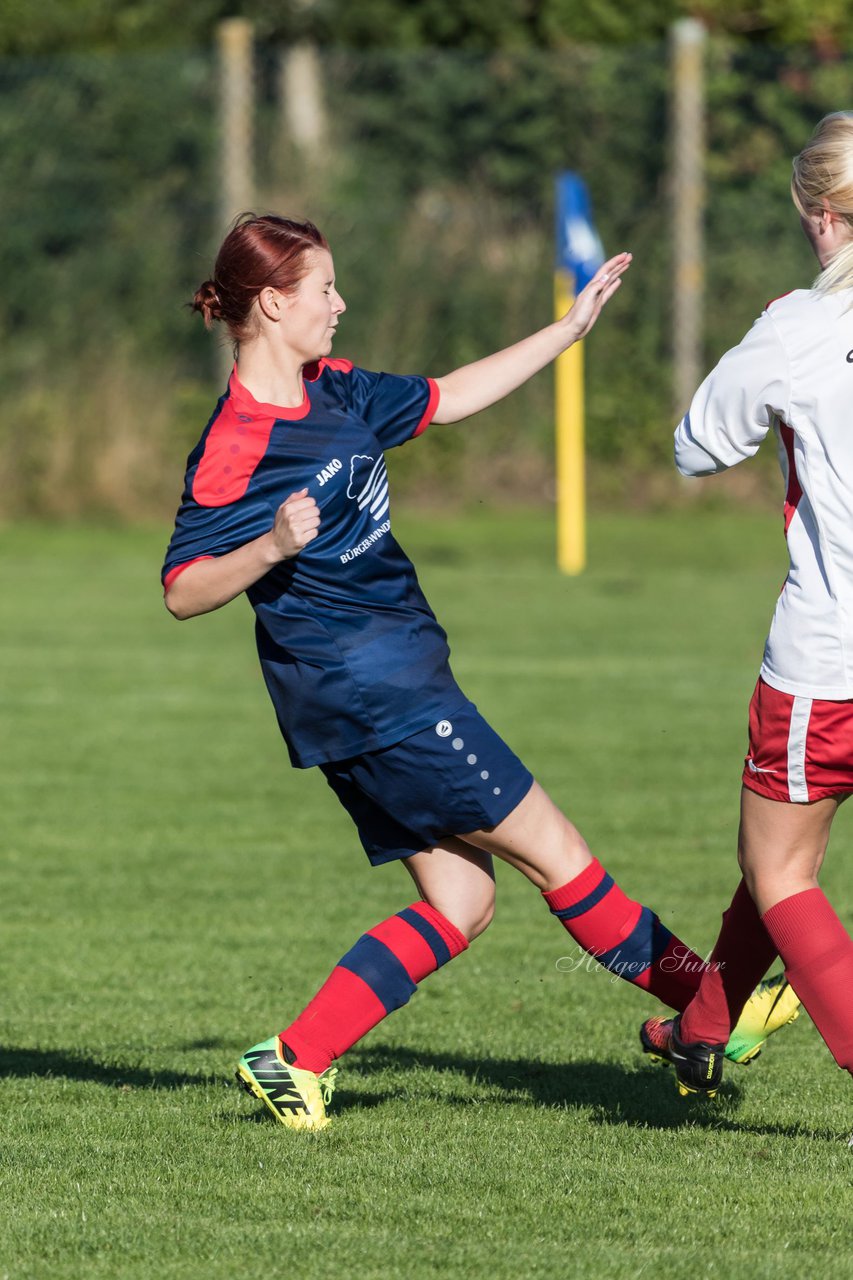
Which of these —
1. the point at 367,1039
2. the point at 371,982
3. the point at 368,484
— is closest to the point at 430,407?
the point at 368,484

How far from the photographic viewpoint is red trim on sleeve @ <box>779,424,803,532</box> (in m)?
3.78

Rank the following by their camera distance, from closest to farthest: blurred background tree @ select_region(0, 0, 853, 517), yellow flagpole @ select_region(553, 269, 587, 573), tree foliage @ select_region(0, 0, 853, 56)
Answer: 1. yellow flagpole @ select_region(553, 269, 587, 573)
2. blurred background tree @ select_region(0, 0, 853, 517)
3. tree foliage @ select_region(0, 0, 853, 56)

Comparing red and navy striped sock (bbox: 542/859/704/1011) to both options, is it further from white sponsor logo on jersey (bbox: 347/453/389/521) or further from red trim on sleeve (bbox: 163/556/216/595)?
red trim on sleeve (bbox: 163/556/216/595)

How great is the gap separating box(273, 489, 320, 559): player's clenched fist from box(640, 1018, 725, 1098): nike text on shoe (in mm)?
1311

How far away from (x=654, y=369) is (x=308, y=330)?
15.3 meters

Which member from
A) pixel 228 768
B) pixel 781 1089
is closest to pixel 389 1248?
pixel 781 1089

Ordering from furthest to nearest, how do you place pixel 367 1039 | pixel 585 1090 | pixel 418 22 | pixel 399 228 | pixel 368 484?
pixel 418 22 → pixel 399 228 → pixel 367 1039 → pixel 585 1090 → pixel 368 484

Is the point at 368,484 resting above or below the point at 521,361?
below

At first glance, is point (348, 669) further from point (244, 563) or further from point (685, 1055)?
point (685, 1055)

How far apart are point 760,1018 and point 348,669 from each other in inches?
45.1

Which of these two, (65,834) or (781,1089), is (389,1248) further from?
(65,834)

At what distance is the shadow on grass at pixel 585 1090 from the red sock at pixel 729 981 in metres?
0.21

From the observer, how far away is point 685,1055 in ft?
14.1

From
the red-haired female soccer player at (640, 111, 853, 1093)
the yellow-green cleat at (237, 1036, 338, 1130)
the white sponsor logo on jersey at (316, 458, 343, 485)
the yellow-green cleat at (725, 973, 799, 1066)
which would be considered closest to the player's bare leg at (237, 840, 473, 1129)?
the yellow-green cleat at (237, 1036, 338, 1130)
